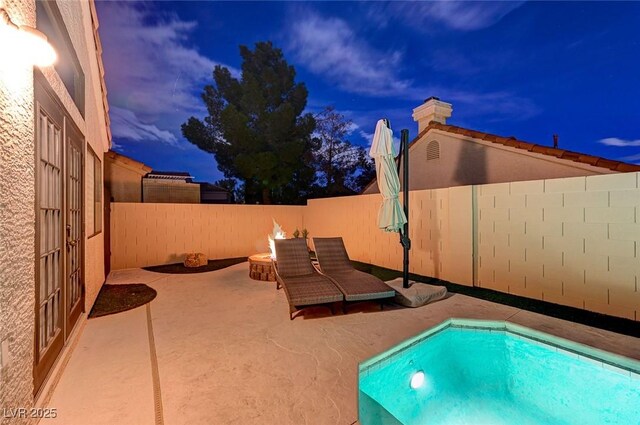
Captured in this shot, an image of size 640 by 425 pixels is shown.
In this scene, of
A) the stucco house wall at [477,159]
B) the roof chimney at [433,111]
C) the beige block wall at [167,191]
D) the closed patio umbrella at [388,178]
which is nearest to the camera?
the closed patio umbrella at [388,178]

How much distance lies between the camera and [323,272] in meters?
6.12

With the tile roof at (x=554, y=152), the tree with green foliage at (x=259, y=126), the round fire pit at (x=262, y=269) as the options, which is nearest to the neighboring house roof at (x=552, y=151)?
the tile roof at (x=554, y=152)

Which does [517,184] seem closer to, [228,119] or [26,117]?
[26,117]

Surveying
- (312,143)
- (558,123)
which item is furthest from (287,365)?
(558,123)

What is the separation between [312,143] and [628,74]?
49.6 m

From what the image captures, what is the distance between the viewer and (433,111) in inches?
425

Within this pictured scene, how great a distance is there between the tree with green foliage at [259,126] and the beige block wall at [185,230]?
3.66 m

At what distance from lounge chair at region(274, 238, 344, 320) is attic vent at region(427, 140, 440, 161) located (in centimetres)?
649

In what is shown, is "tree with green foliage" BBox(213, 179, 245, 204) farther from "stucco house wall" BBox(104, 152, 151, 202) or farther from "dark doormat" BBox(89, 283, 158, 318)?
"dark doormat" BBox(89, 283, 158, 318)

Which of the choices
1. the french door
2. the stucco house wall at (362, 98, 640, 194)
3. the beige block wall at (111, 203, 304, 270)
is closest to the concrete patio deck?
the french door

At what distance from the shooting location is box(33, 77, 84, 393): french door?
8.12 feet

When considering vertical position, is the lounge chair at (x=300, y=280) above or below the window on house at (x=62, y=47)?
below

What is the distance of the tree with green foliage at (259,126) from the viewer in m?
14.0

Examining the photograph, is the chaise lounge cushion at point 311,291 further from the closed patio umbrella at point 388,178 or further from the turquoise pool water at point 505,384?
the closed patio umbrella at point 388,178
